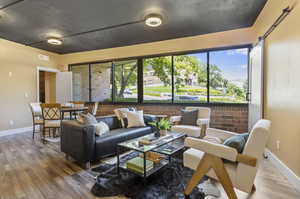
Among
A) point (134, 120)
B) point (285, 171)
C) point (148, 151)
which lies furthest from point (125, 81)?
point (285, 171)

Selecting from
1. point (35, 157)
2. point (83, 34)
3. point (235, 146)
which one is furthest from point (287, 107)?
point (83, 34)

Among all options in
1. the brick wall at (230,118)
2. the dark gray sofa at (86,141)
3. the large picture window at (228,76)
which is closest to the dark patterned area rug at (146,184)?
the dark gray sofa at (86,141)

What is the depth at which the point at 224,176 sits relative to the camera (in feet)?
5.33

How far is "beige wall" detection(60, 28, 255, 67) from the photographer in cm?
401

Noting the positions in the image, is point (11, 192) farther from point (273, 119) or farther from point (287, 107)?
point (273, 119)

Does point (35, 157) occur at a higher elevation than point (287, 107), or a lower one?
lower

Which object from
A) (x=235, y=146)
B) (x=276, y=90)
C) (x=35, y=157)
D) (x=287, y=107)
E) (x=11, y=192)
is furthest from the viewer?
(x=35, y=157)

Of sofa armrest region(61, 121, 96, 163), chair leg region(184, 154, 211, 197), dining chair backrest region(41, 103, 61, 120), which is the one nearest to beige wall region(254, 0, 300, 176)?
chair leg region(184, 154, 211, 197)

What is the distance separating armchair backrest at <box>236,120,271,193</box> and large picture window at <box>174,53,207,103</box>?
2993 millimetres

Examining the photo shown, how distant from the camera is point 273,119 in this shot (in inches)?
109

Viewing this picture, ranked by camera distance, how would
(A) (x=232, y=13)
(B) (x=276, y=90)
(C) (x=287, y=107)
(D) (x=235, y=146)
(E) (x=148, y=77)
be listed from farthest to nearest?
1. (E) (x=148, y=77)
2. (A) (x=232, y=13)
3. (B) (x=276, y=90)
4. (C) (x=287, y=107)
5. (D) (x=235, y=146)

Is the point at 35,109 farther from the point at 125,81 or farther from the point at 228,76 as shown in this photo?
the point at 228,76

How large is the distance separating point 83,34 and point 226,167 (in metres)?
4.78

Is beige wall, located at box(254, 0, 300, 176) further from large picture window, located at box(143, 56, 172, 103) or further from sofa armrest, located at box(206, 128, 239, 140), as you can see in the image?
large picture window, located at box(143, 56, 172, 103)
